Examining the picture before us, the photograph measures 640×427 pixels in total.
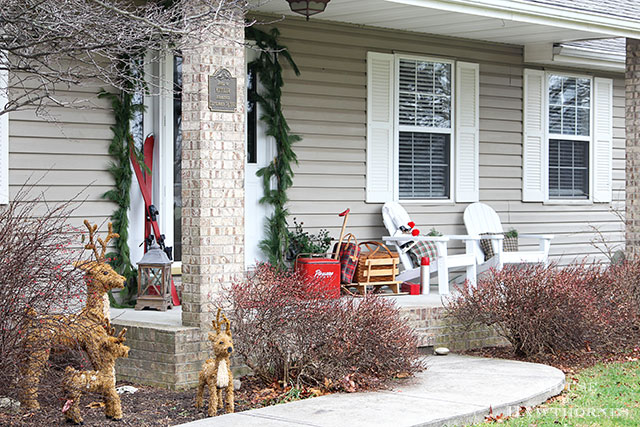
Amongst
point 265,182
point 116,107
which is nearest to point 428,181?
point 265,182

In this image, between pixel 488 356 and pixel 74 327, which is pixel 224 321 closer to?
pixel 74 327

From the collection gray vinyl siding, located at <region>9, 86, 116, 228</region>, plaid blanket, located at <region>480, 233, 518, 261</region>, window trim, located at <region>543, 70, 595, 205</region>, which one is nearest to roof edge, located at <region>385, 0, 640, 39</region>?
window trim, located at <region>543, 70, 595, 205</region>

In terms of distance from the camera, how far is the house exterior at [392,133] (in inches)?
266

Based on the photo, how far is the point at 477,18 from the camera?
30.1ft

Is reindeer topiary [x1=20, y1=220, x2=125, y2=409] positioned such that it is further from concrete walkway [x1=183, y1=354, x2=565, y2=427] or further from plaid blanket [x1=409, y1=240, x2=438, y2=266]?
plaid blanket [x1=409, y1=240, x2=438, y2=266]

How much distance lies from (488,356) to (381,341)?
1.85 metres

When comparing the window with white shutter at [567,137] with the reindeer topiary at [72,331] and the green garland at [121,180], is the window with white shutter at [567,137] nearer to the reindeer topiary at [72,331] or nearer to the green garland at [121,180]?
the green garland at [121,180]

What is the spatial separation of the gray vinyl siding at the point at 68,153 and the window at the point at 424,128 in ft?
11.7

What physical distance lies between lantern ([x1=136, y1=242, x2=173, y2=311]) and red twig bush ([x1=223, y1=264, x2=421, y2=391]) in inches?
60.7

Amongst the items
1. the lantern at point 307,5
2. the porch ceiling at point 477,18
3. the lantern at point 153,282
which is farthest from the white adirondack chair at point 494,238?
the lantern at point 153,282

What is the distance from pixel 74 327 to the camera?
528 centimetres

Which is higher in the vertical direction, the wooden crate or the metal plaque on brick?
the metal plaque on brick

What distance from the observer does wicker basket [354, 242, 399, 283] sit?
9039 mm

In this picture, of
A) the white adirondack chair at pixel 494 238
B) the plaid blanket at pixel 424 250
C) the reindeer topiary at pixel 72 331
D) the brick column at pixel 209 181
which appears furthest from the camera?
the white adirondack chair at pixel 494 238
